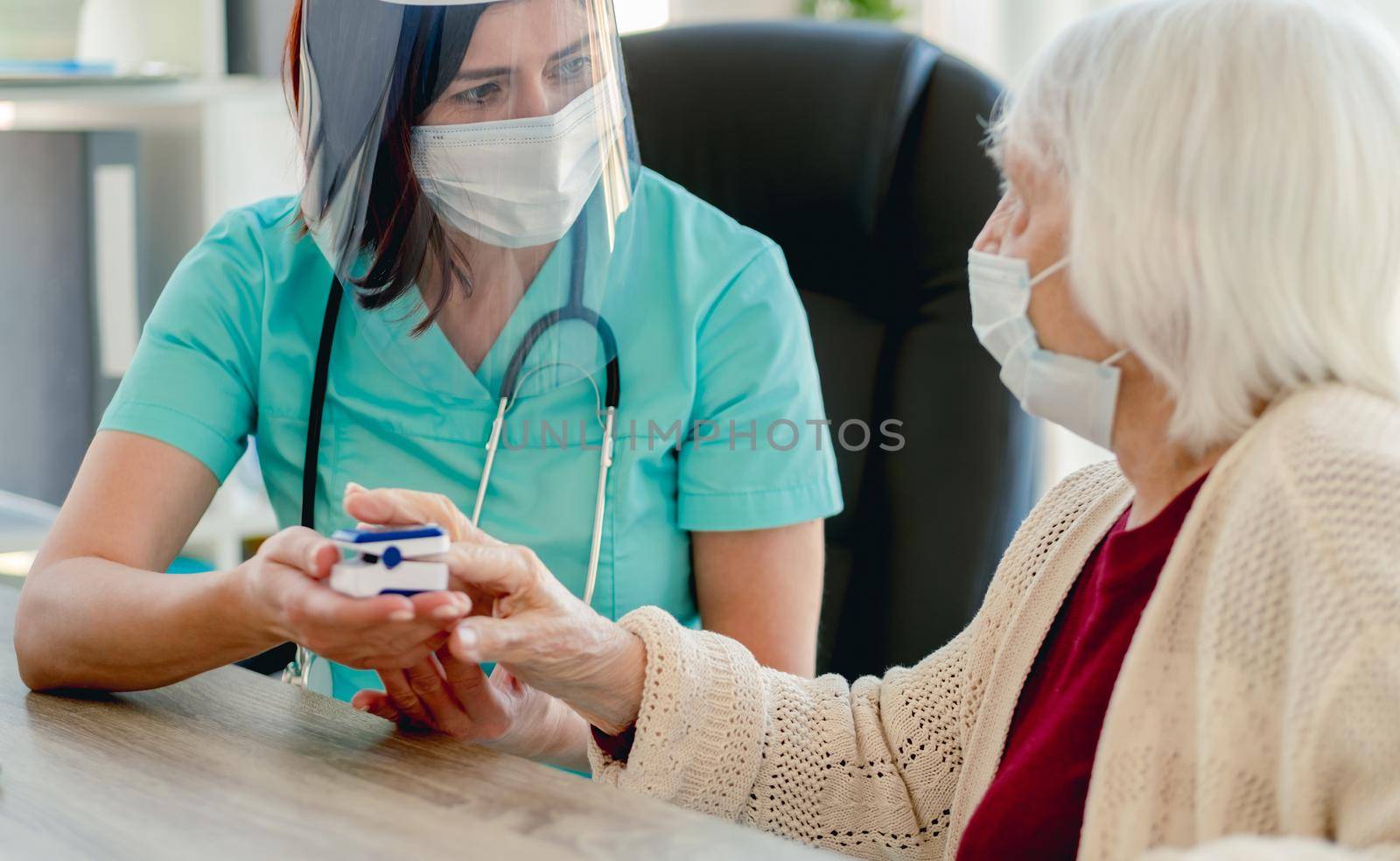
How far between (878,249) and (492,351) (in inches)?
16.6

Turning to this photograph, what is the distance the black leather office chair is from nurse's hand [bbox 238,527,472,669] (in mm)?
578

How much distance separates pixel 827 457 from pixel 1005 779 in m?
0.43

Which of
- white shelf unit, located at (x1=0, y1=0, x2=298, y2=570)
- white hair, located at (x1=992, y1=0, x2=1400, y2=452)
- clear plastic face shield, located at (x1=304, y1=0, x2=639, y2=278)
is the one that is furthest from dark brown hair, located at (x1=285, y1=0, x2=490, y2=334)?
white shelf unit, located at (x1=0, y1=0, x2=298, y2=570)

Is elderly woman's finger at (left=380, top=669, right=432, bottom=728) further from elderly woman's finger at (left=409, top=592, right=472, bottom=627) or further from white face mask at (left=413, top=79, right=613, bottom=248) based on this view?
white face mask at (left=413, top=79, right=613, bottom=248)

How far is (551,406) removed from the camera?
1.10 meters

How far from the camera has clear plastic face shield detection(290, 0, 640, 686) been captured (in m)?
0.96

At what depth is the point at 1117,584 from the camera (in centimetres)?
76

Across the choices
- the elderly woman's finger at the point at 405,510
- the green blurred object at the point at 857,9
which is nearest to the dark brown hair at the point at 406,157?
the elderly woman's finger at the point at 405,510

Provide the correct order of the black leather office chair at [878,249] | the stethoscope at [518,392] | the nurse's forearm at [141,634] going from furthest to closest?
1. the black leather office chair at [878,249]
2. the stethoscope at [518,392]
3. the nurse's forearm at [141,634]

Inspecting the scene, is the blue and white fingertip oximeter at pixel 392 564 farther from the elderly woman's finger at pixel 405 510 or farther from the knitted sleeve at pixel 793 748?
the knitted sleeve at pixel 793 748

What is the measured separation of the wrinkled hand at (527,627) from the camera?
2.48ft

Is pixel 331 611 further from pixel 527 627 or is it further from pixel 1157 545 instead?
pixel 1157 545

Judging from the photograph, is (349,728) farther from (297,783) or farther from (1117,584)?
(1117,584)

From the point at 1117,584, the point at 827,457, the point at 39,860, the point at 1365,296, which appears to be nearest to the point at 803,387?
the point at 827,457
